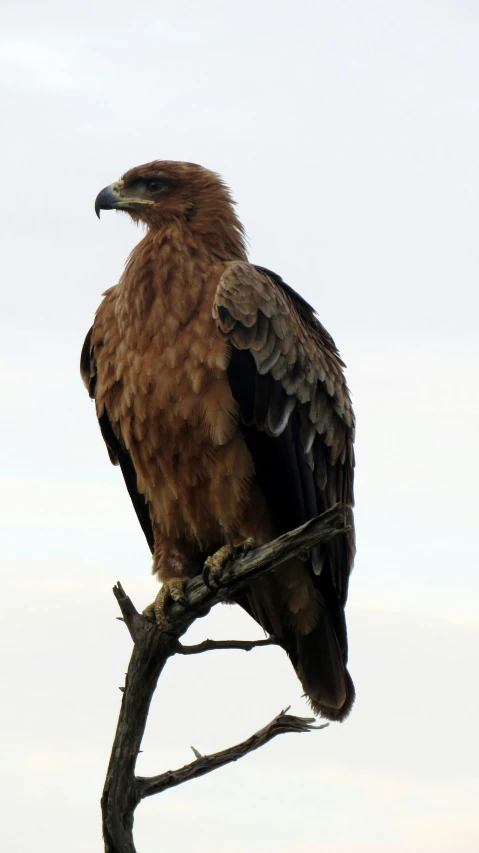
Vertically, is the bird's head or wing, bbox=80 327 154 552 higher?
the bird's head

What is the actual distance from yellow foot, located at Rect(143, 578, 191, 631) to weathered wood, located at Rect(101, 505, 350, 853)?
42 millimetres

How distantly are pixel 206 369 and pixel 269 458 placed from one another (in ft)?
2.21

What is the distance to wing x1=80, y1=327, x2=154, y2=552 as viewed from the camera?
26.4ft

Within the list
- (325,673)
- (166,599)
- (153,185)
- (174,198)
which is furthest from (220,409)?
(325,673)

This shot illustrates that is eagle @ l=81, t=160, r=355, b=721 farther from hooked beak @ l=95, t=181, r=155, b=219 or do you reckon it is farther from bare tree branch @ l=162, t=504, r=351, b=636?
bare tree branch @ l=162, t=504, r=351, b=636

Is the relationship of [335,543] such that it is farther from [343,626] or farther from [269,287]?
A: [269,287]

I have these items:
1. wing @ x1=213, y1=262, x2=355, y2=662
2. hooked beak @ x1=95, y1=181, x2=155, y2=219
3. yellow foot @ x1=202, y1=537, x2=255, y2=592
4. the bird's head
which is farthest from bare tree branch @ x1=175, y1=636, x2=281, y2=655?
hooked beak @ x1=95, y1=181, x2=155, y2=219

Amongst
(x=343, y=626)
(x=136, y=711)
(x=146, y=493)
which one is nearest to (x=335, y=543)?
(x=343, y=626)

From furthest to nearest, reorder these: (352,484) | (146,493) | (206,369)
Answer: (352,484)
(146,493)
(206,369)

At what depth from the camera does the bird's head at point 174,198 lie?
8062mm

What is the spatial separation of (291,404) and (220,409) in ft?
2.00

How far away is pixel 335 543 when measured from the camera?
7840mm

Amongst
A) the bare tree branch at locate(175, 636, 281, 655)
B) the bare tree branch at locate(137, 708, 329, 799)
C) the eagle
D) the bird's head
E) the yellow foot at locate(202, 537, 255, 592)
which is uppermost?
the bird's head

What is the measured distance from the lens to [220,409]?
7.18m
